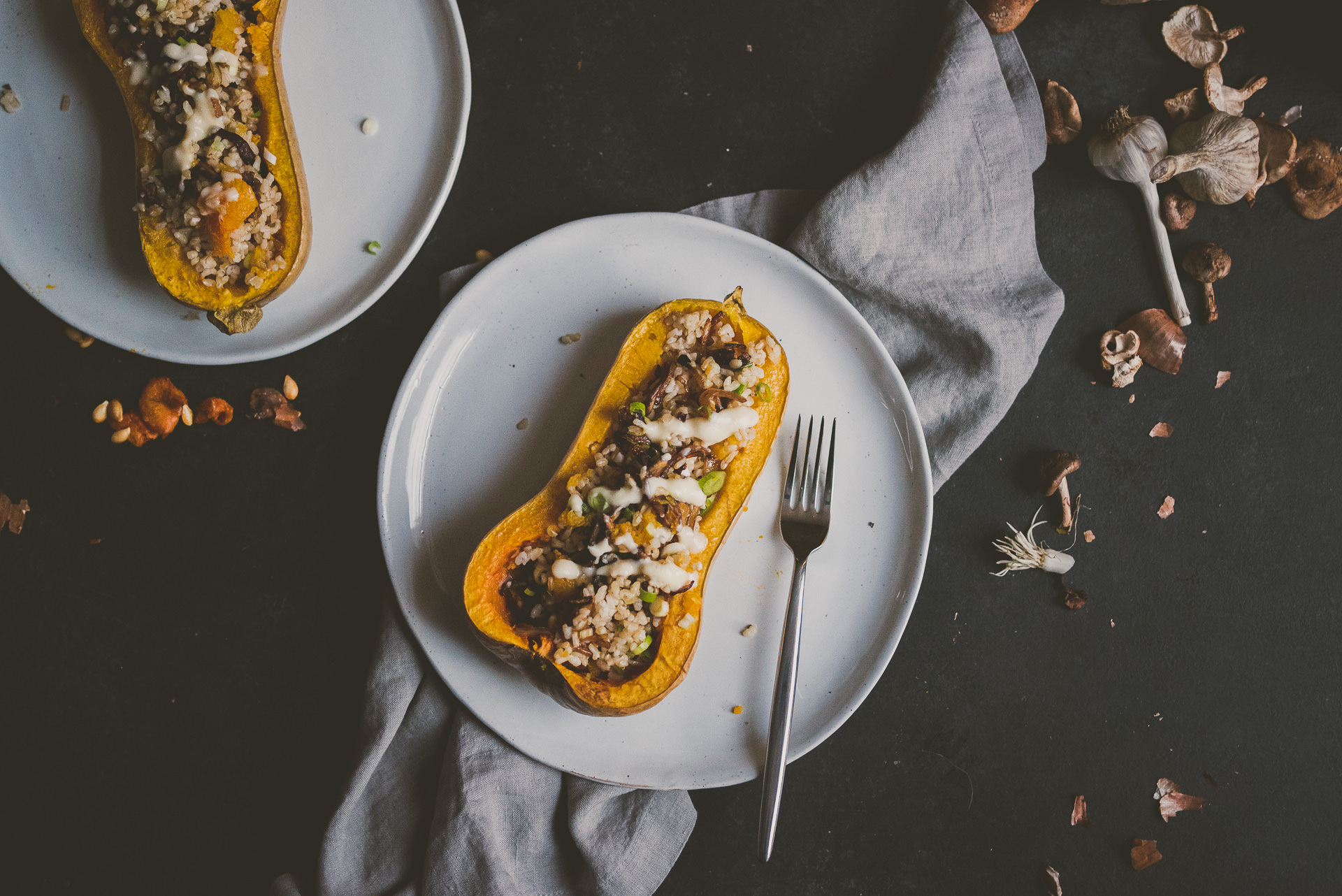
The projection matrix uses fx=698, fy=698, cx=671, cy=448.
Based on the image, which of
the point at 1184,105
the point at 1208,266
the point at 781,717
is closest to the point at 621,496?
the point at 781,717

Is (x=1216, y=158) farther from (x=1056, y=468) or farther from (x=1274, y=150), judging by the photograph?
(x=1056, y=468)

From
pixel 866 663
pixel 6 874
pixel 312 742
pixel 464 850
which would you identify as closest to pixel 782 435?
pixel 866 663

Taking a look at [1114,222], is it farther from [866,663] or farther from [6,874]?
[6,874]

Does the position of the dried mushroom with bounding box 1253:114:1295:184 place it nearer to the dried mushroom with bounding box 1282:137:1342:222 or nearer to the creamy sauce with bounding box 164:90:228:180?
the dried mushroom with bounding box 1282:137:1342:222

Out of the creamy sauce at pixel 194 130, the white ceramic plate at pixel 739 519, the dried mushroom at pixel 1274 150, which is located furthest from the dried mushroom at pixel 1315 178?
the creamy sauce at pixel 194 130

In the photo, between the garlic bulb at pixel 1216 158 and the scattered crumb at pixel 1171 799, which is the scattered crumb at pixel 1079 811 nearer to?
the scattered crumb at pixel 1171 799

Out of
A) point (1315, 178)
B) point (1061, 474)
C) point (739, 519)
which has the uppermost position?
point (1315, 178)

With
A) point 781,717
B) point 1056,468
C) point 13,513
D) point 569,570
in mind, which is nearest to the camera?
point 569,570
